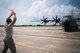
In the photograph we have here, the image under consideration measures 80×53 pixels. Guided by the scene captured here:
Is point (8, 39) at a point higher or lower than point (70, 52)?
higher

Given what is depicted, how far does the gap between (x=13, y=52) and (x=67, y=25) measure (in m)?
23.5

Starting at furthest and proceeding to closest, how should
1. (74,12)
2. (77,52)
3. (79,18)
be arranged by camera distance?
(79,18), (74,12), (77,52)

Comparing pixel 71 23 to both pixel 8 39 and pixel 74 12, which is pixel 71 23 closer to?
pixel 74 12

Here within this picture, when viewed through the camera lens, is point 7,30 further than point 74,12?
No

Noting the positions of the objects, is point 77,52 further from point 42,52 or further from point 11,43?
point 11,43

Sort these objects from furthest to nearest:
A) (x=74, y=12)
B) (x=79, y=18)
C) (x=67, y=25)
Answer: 1. (x=79, y=18)
2. (x=74, y=12)
3. (x=67, y=25)

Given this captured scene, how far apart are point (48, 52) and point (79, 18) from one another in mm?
34145

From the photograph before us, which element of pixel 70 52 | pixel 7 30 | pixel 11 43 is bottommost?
pixel 70 52

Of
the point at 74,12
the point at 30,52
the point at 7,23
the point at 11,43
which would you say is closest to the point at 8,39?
the point at 11,43

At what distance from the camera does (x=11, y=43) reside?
721cm

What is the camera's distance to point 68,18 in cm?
3092

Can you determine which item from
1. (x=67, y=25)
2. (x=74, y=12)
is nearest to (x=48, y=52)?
(x=67, y=25)

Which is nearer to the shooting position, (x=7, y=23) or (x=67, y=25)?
(x=7, y=23)

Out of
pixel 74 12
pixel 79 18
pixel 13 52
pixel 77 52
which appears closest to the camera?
pixel 13 52
